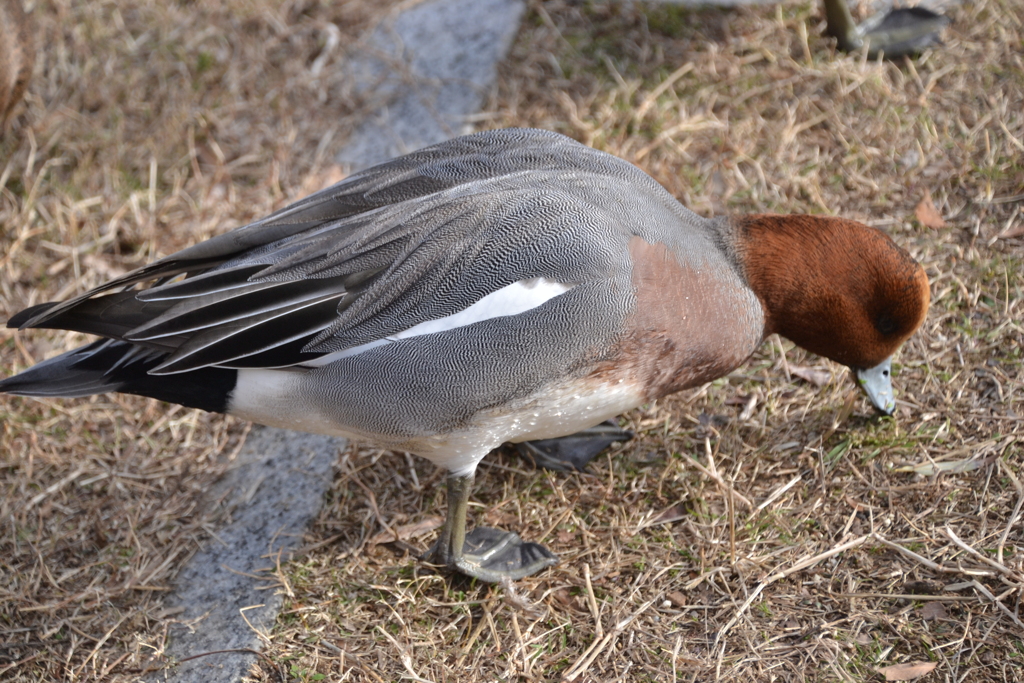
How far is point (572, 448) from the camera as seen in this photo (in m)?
2.70

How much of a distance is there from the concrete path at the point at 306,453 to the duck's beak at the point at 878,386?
161 cm

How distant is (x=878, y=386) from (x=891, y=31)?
2.08 meters

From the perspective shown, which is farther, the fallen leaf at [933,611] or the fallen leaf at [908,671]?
the fallen leaf at [933,611]

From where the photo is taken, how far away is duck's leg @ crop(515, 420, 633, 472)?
2670 mm

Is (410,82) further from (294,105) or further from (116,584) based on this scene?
(116,584)

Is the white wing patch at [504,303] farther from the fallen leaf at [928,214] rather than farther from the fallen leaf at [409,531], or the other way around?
the fallen leaf at [928,214]

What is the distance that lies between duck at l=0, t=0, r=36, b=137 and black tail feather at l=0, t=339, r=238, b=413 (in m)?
2.03

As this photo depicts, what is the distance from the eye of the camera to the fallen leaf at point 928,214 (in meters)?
3.10

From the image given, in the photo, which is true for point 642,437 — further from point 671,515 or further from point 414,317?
point 414,317

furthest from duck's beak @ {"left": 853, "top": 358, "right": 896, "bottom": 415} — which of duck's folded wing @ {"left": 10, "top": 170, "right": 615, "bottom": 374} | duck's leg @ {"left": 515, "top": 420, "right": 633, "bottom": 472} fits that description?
duck's folded wing @ {"left": 10, "top": 170, "right": 615, "bottom": 374}

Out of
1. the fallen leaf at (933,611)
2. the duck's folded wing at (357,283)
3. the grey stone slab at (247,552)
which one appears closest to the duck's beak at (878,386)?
the fallen leaf at (933,611)

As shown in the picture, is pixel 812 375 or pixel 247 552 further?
pixel 812 375

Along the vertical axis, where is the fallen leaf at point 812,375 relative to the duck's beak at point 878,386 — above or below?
below

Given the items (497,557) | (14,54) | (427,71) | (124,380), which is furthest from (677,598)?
(14,54)
